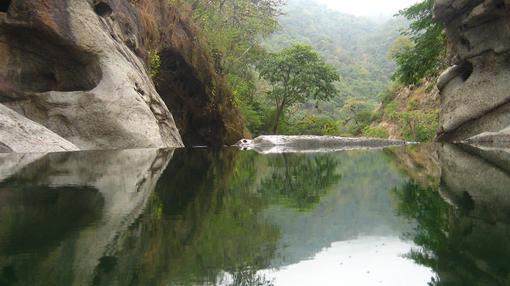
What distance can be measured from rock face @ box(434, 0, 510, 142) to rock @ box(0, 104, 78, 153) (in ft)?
37.6

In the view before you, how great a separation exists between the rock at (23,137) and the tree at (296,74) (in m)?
23.6

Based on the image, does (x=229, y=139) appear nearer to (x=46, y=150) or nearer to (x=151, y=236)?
(x=46, y=150)

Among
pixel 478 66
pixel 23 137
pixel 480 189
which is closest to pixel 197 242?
pixel 480 189

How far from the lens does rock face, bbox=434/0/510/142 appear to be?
15641mm

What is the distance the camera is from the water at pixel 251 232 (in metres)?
2.12

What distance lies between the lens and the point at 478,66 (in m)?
16.8

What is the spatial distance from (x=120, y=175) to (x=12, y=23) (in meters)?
7.82

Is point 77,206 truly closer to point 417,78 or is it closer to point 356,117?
point 417,78

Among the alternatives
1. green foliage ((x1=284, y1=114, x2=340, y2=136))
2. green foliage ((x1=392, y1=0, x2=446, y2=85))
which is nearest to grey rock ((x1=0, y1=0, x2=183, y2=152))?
green foliage ((x1=392, y1=0, x2=446, y2=85))

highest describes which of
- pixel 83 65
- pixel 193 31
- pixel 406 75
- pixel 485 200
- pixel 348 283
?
pixel 193 31

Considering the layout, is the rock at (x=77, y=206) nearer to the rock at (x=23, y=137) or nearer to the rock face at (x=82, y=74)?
the rock at (x=23, y=137)

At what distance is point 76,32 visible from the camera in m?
12.4

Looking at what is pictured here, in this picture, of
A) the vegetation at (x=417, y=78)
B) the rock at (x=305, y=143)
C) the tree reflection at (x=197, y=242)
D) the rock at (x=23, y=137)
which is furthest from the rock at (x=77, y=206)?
the vegetation at (x=417, y=78)

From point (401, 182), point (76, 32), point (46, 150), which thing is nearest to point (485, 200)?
point (401, 182)
